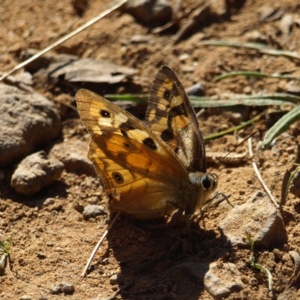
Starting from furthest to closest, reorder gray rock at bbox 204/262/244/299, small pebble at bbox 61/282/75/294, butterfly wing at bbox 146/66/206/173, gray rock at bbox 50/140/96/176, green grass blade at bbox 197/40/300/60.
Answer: green grass blade at bbox 197/40/300/60 → gray rock at bbox 50/140/96/176 → butterfly wing at bbox 146/66/206/173 → small pebble at bbox 61/282/75/294 → gray rock at bbox 204/262/244/299

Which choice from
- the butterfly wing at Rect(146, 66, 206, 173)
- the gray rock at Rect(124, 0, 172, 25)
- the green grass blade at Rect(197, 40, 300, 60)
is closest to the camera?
the butterfly wing at Rect(146, 66, 206, 173)

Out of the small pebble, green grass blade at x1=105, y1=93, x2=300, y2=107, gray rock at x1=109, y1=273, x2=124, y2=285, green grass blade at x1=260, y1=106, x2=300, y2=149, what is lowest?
green grass blade at x1=105, y1=93, x2=300, y2=107

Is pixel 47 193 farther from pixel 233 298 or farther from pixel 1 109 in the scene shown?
pixel 233 298

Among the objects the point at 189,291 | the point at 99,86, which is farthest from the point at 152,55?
the point at 189,291

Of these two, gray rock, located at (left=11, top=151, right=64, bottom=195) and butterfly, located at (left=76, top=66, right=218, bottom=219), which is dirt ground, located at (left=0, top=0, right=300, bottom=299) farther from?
butterfly, located at (left=76, top=66, right=218, bottom=219)

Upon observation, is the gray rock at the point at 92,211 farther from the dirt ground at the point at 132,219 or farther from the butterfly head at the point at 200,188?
the butterfly head at the point at 200,188

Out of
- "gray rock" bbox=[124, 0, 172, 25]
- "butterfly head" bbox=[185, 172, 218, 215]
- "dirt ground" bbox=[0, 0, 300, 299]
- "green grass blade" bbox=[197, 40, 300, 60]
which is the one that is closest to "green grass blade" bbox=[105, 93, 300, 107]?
"dirt ground" bbox=[0, 0, 300, 299]

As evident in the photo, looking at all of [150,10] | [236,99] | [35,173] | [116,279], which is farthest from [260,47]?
[116,279]

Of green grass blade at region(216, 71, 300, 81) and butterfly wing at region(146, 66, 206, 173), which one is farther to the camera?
green grass blade at region(216, 71, 300, 81)
